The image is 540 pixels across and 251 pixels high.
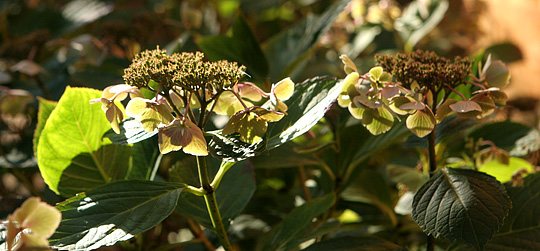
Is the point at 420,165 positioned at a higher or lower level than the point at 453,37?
higher

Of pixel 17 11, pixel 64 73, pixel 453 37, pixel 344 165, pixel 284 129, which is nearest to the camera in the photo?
pixel 284 129

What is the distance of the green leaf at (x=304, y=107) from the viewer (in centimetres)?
34

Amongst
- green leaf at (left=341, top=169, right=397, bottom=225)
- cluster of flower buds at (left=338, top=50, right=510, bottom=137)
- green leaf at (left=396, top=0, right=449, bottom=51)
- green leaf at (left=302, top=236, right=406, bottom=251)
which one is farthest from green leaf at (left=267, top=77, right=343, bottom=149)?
green leaf at (left=396, top=0, right=449, bottom=51)

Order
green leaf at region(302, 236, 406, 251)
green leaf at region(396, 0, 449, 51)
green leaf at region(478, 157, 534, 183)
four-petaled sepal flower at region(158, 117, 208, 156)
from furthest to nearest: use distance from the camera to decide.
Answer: green leaf at region(396, 0, 449, 51) < green leaf at region(478, 157, 534, 183) < green leaf at region(302, 236, 406, 251) < four-petaled sepal flower at region(158, 117, 208, 156)

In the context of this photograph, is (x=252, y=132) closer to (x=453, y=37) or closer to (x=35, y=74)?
(x=35, y=74)

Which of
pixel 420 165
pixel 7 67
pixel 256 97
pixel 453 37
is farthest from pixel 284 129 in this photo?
pixel 453 37

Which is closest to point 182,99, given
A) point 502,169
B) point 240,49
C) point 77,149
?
point 77,149

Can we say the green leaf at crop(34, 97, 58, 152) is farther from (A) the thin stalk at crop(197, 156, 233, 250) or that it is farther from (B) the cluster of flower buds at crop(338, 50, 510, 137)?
(B) the cluster of flower buds at crop(338, 50, 510, 137)

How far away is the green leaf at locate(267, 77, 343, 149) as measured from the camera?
1.13 feet

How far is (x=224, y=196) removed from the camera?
464 millimetres

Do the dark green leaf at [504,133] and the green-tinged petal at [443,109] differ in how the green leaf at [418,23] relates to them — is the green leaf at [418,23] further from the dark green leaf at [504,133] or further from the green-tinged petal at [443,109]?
the green-tinged petal at [443,109]

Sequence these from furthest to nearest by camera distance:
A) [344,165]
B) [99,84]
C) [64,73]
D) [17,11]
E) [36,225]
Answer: [17,11], [64,73], [99,84], [344,165], [36,225]

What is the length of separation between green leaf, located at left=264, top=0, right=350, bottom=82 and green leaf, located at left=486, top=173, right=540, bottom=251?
0.93ft

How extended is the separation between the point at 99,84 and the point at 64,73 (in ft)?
0.46
